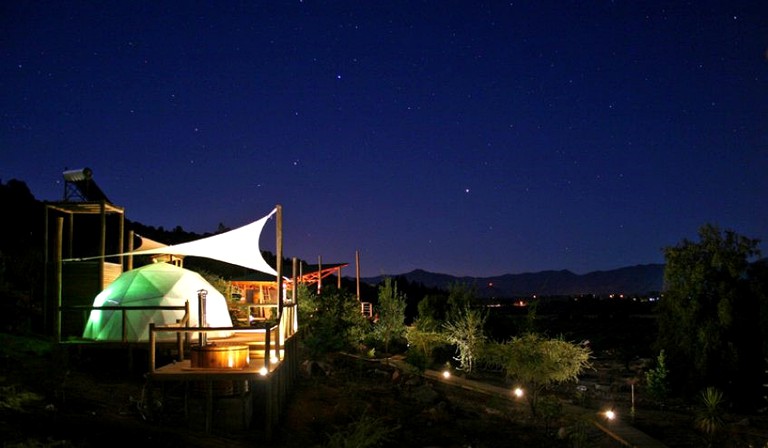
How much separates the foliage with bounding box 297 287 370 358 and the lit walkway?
2.23 m

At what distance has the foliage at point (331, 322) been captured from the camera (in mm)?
19391

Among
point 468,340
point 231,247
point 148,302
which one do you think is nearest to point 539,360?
point 231,247

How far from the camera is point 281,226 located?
1105 cm

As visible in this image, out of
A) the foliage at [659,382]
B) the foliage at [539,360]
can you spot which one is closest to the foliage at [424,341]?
the foliage at [659,382]

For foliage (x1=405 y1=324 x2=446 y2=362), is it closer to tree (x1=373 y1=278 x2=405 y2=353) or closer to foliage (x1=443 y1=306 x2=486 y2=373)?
foliage (x1=443 y1=306 x2=486 y2=373)

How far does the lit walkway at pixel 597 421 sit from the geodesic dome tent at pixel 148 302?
616cm

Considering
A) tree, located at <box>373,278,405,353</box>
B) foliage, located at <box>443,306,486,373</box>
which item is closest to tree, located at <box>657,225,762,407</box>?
foliage, located at <box>443,306,486,373</box>

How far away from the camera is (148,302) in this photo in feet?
43.9

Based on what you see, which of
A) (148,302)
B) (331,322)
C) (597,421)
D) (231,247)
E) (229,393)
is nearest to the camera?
(229,393)

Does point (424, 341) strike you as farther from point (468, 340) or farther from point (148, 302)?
point (148, 302)

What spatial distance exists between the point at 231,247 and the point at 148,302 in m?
2.15

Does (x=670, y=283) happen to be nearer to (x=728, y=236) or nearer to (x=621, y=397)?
(x=728, y=236)

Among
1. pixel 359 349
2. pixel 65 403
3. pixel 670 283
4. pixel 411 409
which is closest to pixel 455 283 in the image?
pixel 359 349

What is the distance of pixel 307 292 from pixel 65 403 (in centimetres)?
1407
